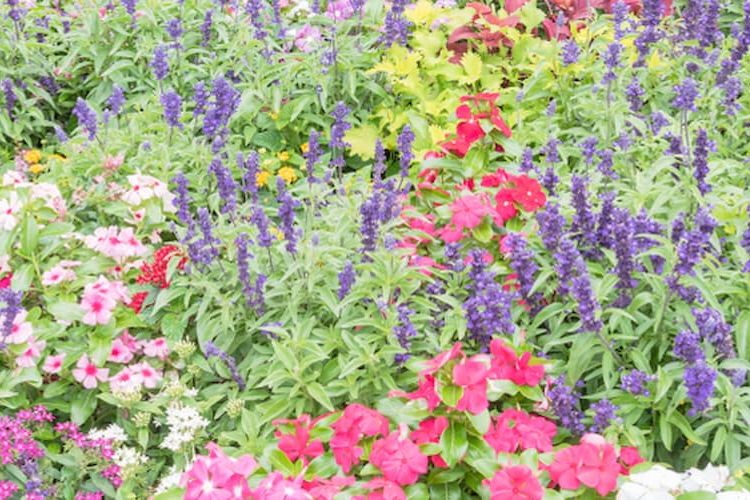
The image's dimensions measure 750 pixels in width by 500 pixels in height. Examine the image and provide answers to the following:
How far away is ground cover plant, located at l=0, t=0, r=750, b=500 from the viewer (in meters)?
2.65

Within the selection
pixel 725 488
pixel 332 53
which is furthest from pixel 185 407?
pixel 332 53

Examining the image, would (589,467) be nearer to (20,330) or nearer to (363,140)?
(20,330)

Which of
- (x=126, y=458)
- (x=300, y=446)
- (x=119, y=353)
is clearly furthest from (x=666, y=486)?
(x=119, y=353)

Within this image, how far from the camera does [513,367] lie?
2.84 m

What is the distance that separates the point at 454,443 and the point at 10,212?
1.95 metres

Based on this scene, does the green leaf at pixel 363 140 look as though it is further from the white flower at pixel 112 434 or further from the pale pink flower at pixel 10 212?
the white flower at pixel 112 434

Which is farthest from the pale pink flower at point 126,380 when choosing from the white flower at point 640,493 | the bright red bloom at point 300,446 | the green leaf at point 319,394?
the white flower at point 640,493

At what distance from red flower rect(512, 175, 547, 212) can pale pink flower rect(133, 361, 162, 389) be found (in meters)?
1.38

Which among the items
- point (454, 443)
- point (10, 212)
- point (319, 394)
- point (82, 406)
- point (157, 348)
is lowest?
point (82, 406)

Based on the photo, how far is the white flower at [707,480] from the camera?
2.30 metres

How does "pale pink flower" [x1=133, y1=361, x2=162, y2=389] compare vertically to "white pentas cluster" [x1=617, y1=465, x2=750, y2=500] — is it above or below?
below

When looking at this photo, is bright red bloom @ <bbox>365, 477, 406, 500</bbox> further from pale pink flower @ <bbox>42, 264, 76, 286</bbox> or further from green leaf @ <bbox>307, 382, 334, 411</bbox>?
pale pink flower @ <bbox>42, 264, 76, 286</bbox>

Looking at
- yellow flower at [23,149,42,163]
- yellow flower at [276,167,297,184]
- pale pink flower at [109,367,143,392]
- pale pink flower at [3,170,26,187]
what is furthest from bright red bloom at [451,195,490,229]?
yellow flower at [23,149,42,163]

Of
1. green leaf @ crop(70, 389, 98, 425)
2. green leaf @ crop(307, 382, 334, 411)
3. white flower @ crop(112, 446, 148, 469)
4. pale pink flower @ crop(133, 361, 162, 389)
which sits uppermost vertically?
green leaf @ crop(307, 382, 334, 411)
